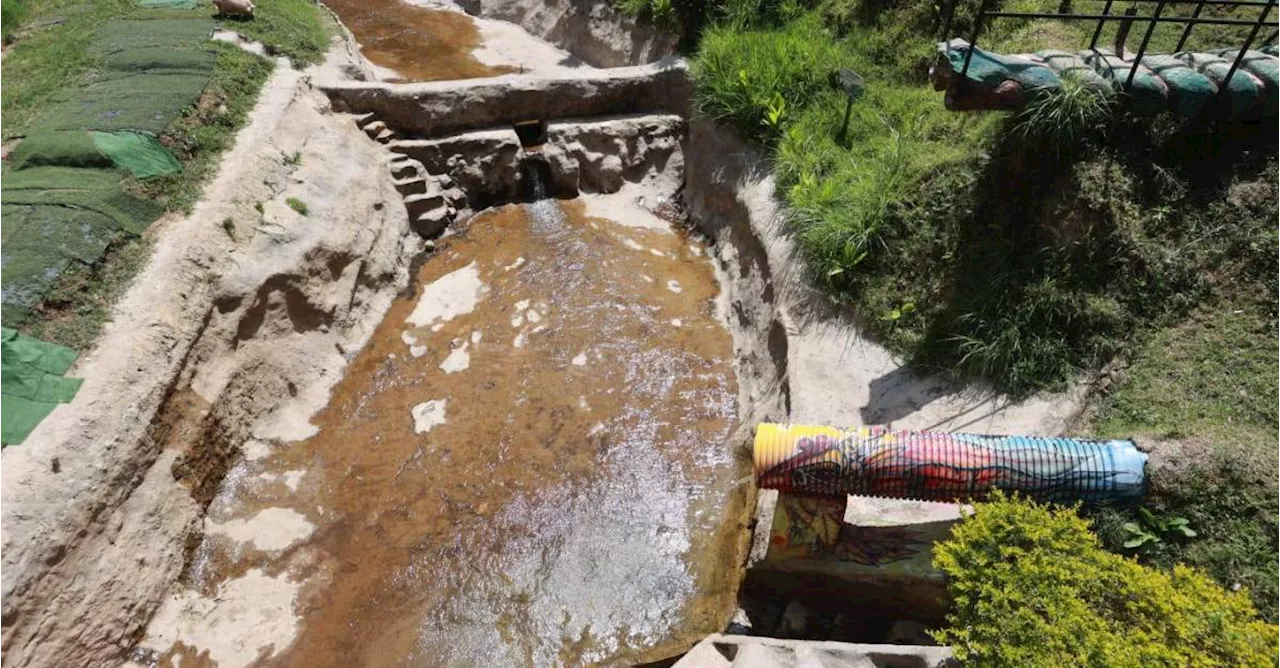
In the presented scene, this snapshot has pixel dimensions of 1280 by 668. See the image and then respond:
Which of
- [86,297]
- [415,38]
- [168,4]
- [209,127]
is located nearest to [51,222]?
[86,297]

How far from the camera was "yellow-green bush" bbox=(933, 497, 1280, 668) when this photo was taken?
160 inches

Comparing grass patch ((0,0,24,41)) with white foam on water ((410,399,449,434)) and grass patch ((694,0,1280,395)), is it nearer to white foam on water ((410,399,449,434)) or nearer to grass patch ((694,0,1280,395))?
Result: white foam on water ((410,399,449,434))

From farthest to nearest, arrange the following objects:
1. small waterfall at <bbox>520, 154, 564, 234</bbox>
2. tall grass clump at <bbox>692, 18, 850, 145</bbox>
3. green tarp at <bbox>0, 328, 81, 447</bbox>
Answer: small waterfall at <bbox>520, 154, 564, 234</bbox> → tall grass clump at <bbox>692, 18, 850, 145</bbox> → green tarp at <bbox>0, 328, 81, 447</bbox>

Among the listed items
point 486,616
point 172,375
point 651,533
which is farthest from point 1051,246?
point 172,375

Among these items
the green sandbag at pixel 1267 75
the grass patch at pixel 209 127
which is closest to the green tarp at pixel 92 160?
the grass patch at pixel 209 127

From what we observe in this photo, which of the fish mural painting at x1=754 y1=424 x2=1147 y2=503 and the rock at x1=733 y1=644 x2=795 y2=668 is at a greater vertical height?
the fish mural painting at x1=754 y1=424 x2=1147 y2=503

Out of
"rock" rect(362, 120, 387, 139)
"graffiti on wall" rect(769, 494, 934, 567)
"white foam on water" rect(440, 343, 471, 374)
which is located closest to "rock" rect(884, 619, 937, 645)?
"graffiti on wall" rect(769, 494, 934, 567)

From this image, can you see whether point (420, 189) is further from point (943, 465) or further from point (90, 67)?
point (943, 465)

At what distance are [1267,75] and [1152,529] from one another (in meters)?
4.40

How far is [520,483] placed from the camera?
A: 25.8 feet

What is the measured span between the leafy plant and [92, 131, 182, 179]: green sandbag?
10.8 meters

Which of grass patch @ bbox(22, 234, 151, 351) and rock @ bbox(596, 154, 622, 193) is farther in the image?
rock @ bbox(596, 154, 622, 193)

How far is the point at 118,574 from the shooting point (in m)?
6.31

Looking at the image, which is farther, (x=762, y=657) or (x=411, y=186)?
(x=411, y=186)
